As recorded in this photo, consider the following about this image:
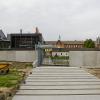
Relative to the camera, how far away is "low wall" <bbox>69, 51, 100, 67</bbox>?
1312 inches

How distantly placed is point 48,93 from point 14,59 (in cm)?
2424

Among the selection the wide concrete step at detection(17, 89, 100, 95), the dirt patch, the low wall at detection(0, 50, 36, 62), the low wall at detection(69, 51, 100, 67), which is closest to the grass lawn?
the dirt patch

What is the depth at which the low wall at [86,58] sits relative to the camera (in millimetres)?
33312

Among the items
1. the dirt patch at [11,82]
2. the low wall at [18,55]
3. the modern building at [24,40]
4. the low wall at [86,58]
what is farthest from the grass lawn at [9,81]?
the modern building at [24,40]

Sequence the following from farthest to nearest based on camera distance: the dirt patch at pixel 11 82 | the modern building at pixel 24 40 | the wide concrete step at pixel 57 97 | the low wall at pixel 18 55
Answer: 1. the modern building at pixel 24 40
2. the low wall at pixel 18 55
3. the dirt patch at pixel 11 82
4. the wide concrete step at pixel 57 97

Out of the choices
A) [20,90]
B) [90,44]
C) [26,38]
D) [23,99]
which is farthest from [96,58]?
[90,44]

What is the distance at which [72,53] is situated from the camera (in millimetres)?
33688

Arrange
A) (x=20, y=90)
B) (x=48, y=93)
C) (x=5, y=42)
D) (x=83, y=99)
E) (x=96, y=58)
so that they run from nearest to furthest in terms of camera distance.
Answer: (x=83, y=99) < (x=48, y=93) < (x=20, y=90) < (x=96, y=58) < (x=5, y=42)

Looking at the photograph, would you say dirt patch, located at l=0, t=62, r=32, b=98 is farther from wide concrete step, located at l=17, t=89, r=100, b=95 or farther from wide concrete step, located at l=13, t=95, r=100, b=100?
wide concrete step, located at l=13, t=95, r=100, b=100

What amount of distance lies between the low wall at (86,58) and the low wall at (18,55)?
526cm

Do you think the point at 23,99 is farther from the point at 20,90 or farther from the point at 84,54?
the point at 84,54

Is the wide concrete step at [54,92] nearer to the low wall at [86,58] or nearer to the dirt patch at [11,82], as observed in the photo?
the dirt patch at [11,82]

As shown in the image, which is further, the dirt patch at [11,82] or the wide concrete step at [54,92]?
the dirt patch at [11,82]

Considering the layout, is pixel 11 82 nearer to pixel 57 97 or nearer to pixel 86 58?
pixel 57 97
